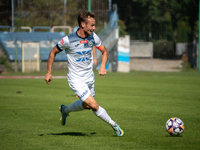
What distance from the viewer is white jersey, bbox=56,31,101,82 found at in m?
6.07

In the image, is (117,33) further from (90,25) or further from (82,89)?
(82,89)

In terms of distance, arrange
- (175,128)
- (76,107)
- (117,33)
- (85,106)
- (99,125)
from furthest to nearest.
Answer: (117,33), (99,125), (76,107), (85,106), (175,128)

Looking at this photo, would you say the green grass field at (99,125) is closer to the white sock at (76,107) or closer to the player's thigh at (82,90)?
the white sock at (76,107)

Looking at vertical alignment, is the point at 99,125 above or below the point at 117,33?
below

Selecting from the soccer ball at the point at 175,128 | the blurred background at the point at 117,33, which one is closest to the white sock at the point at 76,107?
the soccer ball at the point at 175,128

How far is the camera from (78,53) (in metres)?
6.12

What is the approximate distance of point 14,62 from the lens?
1109 inches

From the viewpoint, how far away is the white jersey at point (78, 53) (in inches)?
239

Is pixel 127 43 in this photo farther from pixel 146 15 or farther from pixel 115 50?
pixel 146 15

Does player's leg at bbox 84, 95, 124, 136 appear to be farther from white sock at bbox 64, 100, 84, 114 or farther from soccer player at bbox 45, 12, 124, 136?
white sock at bbox 64, 100, 84, 114

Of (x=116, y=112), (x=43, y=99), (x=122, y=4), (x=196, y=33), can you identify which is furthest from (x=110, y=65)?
(x=116, y=112)

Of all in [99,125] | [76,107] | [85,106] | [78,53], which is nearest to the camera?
[78,53]

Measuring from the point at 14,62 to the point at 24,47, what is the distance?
1.51 m

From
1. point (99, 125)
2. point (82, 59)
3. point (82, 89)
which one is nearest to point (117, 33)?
point (99, 125)
